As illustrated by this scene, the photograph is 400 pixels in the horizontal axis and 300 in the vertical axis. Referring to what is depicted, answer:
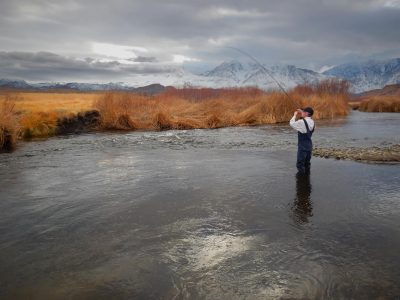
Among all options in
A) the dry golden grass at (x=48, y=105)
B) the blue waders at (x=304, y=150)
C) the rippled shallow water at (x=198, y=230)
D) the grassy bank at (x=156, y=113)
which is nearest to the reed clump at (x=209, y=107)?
the grassy bank at (x=156, y=113)

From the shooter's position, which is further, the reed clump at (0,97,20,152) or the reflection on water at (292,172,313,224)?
the reed clump at (0,97,20,152)

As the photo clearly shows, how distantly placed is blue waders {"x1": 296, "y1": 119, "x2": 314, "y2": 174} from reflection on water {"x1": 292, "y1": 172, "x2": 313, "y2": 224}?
1.52 ft

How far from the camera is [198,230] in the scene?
6.23 m

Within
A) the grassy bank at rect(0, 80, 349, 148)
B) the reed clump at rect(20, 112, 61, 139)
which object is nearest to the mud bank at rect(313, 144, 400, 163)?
the grassy bank at rect(0, 80, 349, 148)

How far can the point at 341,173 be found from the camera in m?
10.3

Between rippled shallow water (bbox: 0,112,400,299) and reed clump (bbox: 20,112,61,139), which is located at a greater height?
reed clump (bbox: 20,112,61,139)

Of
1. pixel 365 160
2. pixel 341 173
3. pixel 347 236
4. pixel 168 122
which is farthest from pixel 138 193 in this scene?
pixel 168 122

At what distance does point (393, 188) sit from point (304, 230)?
3.62 m

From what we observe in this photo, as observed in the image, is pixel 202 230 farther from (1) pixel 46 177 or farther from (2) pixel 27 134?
(2) pixel 27 134

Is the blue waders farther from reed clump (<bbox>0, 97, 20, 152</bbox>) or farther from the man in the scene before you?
reed clump (<bbox>0, 97, 20, 152</bbox>)

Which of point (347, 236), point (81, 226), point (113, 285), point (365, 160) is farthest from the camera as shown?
point (365, 160)

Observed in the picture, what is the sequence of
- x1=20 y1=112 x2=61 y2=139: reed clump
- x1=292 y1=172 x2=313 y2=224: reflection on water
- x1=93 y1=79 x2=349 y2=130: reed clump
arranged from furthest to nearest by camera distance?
x1=93 y1=79 x2=349 y2=130: reed clump < x1=20 y1=112 x2=61 y2=139: reed clump < x1=292 y1=172 x2=313 y2=224: reflection on water

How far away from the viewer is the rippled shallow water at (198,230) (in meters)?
4.58

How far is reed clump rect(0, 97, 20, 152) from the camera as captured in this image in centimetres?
1484
